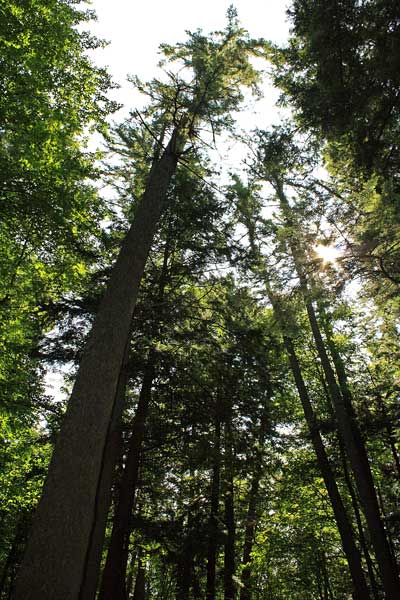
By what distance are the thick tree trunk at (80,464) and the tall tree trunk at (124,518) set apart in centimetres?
351

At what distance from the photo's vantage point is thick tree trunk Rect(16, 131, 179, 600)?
3.47 meters

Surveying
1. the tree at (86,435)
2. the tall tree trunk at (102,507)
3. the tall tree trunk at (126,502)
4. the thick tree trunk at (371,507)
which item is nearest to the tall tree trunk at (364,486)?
the thick tree trunk at (371,507)

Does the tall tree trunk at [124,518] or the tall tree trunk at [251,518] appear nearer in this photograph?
the tall tree trunk at [124,518]

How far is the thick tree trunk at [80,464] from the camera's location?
347cm

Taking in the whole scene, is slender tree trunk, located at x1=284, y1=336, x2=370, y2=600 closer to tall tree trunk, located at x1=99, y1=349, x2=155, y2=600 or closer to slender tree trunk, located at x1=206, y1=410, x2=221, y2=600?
slender tree trunk, located at x1=206, y1=410, x2=221, y2=600

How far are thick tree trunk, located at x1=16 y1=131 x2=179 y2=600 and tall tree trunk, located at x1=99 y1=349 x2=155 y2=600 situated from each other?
351 centimetres

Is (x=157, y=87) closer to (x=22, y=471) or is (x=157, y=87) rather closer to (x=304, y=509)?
(x=22, y=471)

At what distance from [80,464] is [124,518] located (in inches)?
207

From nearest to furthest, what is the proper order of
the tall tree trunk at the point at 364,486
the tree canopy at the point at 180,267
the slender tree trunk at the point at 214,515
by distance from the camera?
the tree canopy at the point at 180,267, the slender tree trunk at the point at 214,515, the tall tree trunk at the point at 364,486

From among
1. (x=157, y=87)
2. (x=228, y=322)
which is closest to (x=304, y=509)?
(x=228, y=322)

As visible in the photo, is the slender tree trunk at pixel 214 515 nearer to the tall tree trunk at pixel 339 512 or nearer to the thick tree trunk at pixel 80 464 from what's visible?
the tall tree trunk at pixel 339 512

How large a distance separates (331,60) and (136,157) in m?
6.45

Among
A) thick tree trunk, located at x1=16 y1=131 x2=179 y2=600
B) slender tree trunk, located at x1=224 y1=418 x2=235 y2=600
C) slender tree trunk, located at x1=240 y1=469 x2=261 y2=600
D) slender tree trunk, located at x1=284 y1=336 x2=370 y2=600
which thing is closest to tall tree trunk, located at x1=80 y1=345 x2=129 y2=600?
thick tree trunk, located at x1=16 y1=131 x2=179 y2=600

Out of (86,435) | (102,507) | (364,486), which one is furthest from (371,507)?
(86,435)
